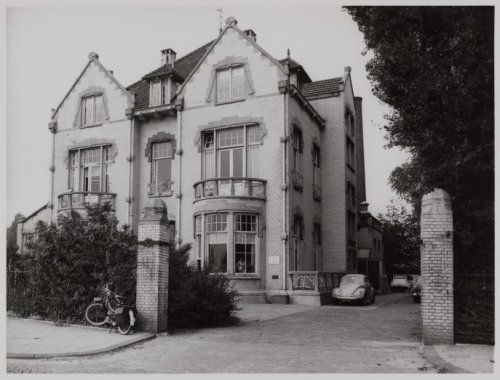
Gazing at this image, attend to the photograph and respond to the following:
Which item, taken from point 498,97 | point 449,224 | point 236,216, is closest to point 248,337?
point 449,224

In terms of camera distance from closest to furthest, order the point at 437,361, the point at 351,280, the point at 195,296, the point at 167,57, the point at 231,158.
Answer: the point at 437,361
the point at 195,296
the point at 351,280
the point at 231,158
the point at 167,57

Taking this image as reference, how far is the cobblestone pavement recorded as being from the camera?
30.3 feet

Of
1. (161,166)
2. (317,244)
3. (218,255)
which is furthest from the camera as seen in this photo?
(317,244)

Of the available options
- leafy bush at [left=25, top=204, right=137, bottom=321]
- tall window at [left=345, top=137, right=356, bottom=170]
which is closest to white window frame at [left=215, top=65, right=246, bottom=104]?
tall window at [left=345, top=137, right=356, bottom=170]

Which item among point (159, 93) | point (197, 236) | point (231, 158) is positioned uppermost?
point (159, 93)

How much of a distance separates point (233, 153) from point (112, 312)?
12916 millimetres

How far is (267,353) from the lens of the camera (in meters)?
10.5

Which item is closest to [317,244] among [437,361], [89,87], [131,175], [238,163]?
[238,163]

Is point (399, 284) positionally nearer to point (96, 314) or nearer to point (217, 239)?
point (217, 239)

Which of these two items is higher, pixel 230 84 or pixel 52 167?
pixel 230 84

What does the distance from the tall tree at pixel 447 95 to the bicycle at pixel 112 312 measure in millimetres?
7532

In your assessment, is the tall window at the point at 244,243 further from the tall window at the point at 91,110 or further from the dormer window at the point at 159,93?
the tall window at the point at 91,110

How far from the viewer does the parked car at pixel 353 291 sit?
75.3 feet

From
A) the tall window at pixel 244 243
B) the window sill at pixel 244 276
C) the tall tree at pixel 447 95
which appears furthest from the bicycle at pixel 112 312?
the tall window at pixel 244 243
